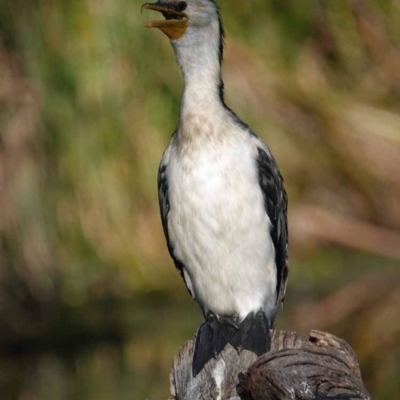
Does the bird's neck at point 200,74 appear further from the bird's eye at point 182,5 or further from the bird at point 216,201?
the bird's eye at point 182,5

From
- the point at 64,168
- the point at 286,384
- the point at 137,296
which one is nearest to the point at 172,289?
the point at 137,296

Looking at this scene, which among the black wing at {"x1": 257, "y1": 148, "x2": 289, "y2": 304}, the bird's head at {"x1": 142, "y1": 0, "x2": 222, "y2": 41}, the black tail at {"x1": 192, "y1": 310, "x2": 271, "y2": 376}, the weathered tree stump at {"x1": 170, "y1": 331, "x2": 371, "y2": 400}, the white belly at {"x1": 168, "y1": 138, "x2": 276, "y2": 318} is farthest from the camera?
the bird's head at {"x1": 142, "y1": 0, "x2": 222, "y2": 41}

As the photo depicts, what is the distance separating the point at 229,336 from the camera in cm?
617

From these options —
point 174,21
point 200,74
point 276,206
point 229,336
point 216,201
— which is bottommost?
point 229,336

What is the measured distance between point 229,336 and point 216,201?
1.87ft

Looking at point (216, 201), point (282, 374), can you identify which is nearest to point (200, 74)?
point (216, 201)

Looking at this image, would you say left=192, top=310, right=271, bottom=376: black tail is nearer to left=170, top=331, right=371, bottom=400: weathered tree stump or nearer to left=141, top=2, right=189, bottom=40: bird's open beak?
left=170, top=331, right=371, bottom=400: weathered tree stump

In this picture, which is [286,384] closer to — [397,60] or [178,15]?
[178,15]

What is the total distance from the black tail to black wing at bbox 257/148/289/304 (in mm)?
254

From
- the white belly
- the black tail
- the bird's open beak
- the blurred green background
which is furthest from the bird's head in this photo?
the blurred green background

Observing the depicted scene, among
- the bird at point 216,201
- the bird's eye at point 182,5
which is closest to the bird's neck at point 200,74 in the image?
the bird at point 216,201

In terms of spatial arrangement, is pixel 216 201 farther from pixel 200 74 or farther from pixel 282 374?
pixel 282 374

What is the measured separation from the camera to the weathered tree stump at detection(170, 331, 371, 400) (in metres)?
4.76

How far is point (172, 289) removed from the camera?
505 inches
